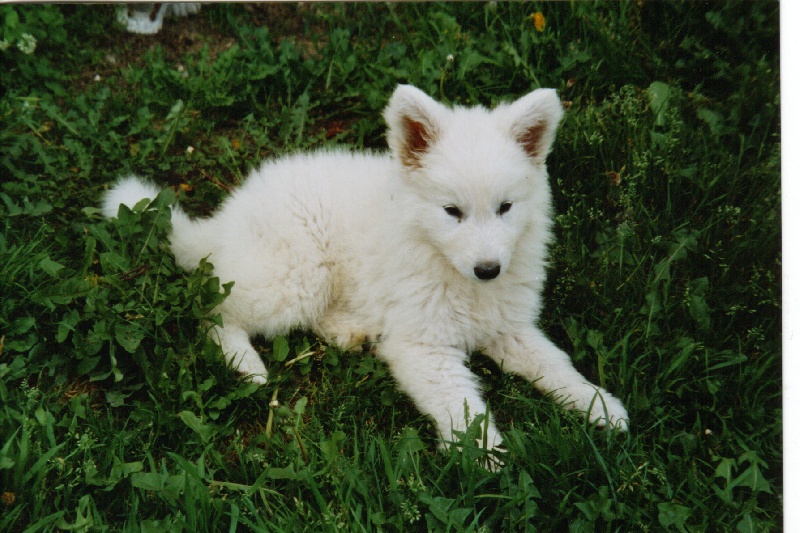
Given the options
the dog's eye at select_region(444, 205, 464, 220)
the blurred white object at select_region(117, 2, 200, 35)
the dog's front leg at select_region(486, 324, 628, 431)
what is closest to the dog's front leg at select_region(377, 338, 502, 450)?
the dog's front leg at select_region(486, 324, 628, 431)

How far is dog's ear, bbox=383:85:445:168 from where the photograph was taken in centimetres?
245

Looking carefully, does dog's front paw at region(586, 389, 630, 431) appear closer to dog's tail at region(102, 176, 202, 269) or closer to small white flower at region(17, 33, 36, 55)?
dog's tail at region(102, 176, 202, 269)

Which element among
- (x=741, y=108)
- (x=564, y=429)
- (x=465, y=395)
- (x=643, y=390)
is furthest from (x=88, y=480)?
(x=741, y=108)

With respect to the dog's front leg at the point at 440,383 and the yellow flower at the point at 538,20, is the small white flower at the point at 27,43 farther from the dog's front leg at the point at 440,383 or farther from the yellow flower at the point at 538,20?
the yellow flower at the point at 538,20

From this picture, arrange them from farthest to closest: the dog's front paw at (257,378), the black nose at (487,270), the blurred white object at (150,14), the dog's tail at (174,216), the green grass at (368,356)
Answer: the blurred white object at (150,14)
the dog's tail at (174,216)
the dog's front paw at (257,378)
the black nose at (487,270)
the green grass at (368,356)

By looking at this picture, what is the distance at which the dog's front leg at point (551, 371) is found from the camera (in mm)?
2598

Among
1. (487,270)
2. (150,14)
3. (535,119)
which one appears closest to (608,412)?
(487,270)

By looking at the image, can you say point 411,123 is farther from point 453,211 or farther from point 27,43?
point 27,43

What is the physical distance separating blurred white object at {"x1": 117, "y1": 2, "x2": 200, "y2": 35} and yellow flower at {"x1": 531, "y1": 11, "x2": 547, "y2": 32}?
5.69ft

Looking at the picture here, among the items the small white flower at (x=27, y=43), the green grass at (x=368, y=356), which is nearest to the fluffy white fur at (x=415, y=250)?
the green grass at (x=368, y=356)

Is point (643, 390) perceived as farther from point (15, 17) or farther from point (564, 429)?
point (15, 17)

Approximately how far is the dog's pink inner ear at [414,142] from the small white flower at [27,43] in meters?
2.20

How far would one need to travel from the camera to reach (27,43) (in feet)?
11.4

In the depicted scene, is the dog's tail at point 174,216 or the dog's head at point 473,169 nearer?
the dog's head at point 473,169
